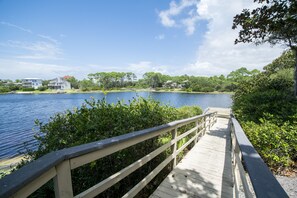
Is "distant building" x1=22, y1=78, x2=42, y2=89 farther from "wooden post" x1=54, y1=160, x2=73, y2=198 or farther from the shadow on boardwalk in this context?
"wooden post" x1=54, y1=160, x2=73, y2=198

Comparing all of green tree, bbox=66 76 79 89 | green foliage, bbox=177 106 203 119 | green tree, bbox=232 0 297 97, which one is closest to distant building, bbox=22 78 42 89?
green tree, bbox=66 76 79 89

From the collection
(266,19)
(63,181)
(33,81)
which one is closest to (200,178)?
(63,181)

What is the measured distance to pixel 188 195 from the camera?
8.02ft

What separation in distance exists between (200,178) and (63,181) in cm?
277

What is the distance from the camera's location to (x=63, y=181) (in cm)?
100

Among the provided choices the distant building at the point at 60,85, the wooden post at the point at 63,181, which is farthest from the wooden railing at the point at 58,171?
the distant building at the point at 60,85

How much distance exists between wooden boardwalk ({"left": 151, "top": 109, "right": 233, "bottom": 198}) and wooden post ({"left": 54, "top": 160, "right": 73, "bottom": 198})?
1.77 m

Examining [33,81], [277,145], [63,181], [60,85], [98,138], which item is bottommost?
[277,145]

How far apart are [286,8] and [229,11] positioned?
199cm

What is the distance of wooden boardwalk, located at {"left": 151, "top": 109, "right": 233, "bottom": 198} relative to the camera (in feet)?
8.24

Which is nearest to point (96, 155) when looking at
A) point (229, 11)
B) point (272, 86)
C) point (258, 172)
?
point (258, 172)

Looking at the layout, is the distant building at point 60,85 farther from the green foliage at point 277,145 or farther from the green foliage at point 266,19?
the green foliage at point 277,145

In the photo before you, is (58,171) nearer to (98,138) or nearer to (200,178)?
(98,138)

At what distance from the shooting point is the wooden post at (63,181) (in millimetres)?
960
